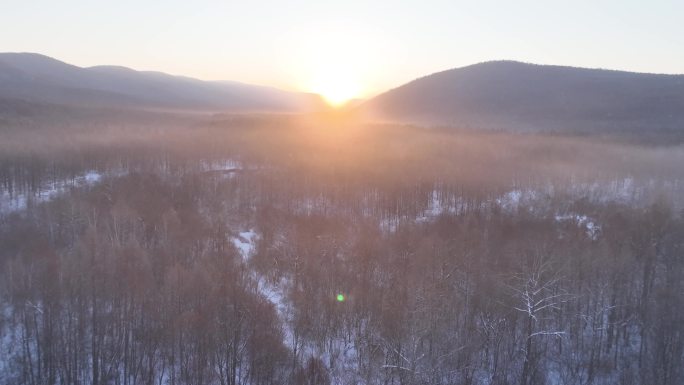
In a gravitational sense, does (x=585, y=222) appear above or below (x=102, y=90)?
below

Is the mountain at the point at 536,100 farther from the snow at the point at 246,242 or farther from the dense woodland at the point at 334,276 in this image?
the snow at the point at 246,242

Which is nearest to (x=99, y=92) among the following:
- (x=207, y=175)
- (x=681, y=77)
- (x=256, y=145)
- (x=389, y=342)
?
(x=256, y=145)

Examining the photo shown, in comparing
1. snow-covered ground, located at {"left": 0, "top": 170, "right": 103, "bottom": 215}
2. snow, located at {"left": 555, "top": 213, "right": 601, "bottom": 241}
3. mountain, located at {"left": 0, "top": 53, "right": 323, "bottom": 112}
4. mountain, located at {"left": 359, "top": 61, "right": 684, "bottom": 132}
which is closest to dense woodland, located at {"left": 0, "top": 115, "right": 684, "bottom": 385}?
snow, located at {"left": 555, "top": 213, "right": 601, "bottom": 241}

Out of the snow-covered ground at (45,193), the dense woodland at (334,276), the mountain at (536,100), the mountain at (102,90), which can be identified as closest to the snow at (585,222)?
the dense woodland at (334,276)

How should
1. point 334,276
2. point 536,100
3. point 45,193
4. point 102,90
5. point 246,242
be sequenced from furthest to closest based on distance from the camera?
point 102,90
point 536,100
point 45,193
point 246,242
point 334,276

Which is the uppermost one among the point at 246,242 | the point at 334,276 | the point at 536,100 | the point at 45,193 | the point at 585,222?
the point at 536,100

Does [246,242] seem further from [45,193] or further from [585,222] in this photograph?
[585,222]

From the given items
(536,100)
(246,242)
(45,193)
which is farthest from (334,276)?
(536,100)

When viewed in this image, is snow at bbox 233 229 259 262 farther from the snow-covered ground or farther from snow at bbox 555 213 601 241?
snow at bbox 555 213 601 241
